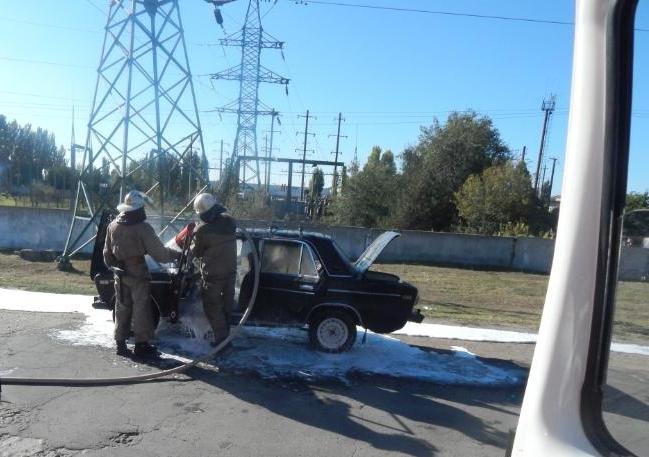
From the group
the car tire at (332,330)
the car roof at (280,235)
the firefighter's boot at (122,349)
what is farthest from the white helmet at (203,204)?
the car tire at (332,330)

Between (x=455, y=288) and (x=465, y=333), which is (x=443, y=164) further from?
(x=465, y=333)

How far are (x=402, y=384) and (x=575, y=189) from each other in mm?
5368

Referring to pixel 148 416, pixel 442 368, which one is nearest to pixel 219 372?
pixel 148 416

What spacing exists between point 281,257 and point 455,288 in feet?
38.6

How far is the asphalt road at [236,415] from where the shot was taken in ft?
15.1

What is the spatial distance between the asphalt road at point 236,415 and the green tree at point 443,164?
98.9 feet

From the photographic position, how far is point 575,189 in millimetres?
1423

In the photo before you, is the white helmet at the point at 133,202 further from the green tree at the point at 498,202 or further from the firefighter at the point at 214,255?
the green tree at the point at 498,202

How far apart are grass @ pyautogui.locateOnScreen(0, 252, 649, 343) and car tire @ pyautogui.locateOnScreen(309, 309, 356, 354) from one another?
161 inches

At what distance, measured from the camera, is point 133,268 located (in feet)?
22.4

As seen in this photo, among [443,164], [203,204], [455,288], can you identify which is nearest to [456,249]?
[455,288]

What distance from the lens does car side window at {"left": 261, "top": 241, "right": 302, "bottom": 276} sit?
7586 millimetres

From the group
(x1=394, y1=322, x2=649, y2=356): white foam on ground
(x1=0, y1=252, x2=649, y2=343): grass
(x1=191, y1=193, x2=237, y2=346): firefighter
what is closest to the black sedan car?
(x1=191, y1=193, x2=237, y2=346): firefighter

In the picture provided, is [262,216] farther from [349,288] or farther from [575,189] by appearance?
[575,189]
